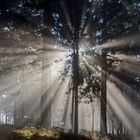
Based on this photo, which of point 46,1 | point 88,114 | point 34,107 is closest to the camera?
point 46,1

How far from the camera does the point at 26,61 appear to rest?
2977cm

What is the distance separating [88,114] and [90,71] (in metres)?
54.7

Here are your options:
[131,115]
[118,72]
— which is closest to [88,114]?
[131,115]

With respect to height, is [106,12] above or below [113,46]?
above

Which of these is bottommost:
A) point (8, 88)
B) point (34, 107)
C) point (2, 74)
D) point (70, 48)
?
point (34, 107)

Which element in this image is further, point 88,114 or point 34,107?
point 88,114

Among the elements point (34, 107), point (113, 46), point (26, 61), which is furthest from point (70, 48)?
point (34, 107)

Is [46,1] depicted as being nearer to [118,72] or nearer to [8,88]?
[118,72]

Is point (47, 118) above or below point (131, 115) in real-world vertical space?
above

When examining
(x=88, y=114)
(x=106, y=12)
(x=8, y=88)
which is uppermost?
(x=106, y=12)

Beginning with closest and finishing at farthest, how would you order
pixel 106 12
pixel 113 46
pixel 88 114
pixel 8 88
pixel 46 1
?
pixel 46 1 → pixel 106 12 → pixel 113 46 → pixel 8 88 → pixel 88 114

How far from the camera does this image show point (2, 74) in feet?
98.4

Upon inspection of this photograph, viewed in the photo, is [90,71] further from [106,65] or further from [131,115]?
[131,115]

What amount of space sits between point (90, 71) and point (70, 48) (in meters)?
2.56
